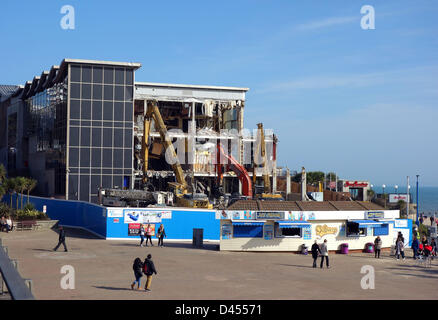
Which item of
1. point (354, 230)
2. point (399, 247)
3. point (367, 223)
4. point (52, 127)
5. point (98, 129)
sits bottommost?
point (399, 247)

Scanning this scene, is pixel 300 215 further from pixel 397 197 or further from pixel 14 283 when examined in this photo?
pixel 397 197

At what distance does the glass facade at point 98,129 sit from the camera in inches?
2212

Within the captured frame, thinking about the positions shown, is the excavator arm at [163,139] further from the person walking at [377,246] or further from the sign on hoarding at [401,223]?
the person walking at [377,246]

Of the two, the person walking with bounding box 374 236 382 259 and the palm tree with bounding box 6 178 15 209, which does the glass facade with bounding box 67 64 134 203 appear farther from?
the person walking with bounding box 374 236 382 259

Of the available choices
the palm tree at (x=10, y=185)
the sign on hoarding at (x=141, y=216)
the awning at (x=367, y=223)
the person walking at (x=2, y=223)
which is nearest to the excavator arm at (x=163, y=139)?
the palm tree at (x=10, y=185)

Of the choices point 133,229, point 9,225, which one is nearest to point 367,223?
point 133,229

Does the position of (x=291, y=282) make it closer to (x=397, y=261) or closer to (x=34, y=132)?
(x=397, y=261)

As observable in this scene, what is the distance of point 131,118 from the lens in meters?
57.8

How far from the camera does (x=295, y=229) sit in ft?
106

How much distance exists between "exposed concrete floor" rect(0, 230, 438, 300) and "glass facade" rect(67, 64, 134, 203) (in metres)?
23.7

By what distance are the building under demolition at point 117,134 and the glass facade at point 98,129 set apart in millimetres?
104

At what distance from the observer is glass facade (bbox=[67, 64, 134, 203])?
5619 cm

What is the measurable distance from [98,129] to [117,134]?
2044mm
